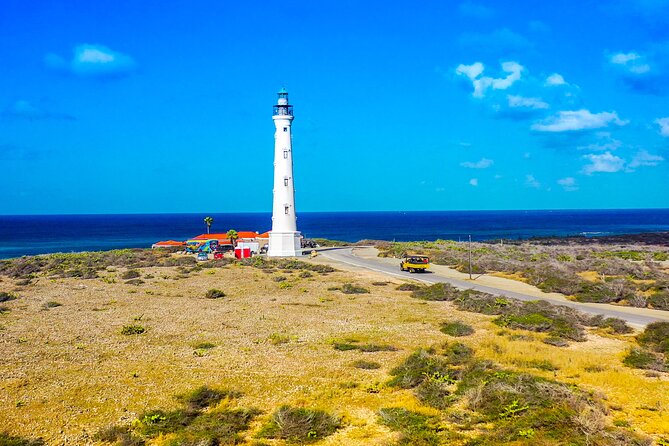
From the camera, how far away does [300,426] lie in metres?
11.5

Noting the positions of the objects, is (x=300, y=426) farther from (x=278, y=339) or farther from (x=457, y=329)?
(x=457, y=329)

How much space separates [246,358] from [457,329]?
320 inches

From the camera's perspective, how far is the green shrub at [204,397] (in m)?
12.9

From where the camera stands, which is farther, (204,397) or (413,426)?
(204,397)

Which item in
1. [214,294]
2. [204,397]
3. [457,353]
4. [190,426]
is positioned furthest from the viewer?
[214,294]

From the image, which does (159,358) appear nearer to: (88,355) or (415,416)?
(88,355)

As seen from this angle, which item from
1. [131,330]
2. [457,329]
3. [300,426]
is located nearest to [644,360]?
[457,329]

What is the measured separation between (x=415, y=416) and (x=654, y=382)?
22.9 ft

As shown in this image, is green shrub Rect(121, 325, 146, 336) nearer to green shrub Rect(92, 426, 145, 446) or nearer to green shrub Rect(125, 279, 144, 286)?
green shrub Rect(92, 426, 145, 446)

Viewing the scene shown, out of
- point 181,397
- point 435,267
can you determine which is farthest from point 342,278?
point 181,397

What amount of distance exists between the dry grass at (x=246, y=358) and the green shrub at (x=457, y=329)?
294 mm

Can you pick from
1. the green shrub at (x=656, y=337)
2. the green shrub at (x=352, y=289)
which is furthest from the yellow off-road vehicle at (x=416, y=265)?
the green shrub at (x=656, y=337)

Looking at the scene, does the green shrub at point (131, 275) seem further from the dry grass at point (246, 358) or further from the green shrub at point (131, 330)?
the green shrub at point (131, 330)

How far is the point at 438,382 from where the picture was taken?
14.2 metres
